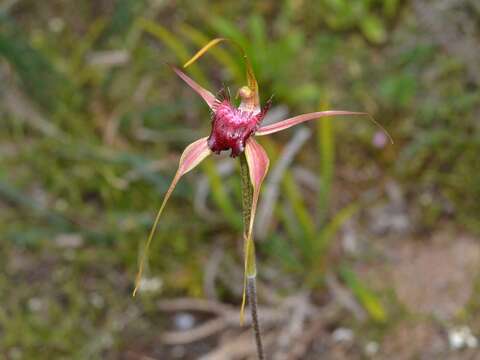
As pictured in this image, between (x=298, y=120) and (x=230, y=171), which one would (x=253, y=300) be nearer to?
(x=298, y=120)

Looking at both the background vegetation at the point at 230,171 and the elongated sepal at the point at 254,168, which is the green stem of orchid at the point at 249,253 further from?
the background vegetation at the point at 230,171

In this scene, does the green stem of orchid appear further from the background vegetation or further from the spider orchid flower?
the background vegetation

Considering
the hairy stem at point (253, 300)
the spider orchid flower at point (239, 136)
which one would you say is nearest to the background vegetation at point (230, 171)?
the hairy stem at point (253, 300)

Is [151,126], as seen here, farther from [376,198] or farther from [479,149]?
[479,149]

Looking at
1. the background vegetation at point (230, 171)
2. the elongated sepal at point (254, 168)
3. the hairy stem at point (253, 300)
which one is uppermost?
the background vegetation at point (230, 171)

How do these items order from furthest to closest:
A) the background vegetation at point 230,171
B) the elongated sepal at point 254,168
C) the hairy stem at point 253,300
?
the background vegetation at point 230,171
the hairy stem at point 253,300
the elongated sepal at point 254,168
